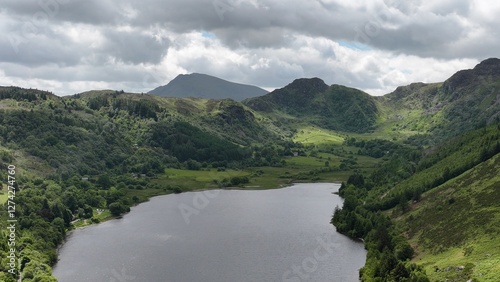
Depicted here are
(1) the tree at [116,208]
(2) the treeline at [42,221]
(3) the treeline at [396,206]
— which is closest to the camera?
(3) the treeline at [396,206]

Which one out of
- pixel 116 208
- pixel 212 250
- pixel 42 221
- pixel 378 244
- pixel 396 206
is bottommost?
pixel 116 208

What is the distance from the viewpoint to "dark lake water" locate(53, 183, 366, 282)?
4535 inches

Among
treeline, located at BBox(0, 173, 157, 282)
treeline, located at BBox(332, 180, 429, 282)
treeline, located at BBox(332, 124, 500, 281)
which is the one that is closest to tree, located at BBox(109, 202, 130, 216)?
treeline, located at BBox(0, 173, 157, 282)

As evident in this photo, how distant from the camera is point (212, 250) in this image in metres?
135

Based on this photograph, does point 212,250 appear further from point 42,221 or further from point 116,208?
point 116,208

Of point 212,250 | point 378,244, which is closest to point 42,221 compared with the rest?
point 212,250

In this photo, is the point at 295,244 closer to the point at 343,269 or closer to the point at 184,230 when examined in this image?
the point at 343,269

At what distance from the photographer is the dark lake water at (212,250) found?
115m

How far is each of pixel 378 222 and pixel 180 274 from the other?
61.3 m

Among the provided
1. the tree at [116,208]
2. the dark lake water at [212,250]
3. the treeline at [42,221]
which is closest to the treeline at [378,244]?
the dark lake water at [212,250]

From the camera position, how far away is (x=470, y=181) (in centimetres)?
13950

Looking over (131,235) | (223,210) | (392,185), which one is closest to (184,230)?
(131,235)

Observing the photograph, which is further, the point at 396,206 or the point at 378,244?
the point at 396,206

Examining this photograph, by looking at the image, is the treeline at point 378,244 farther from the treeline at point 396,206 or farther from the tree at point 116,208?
the tree at point 116,208
